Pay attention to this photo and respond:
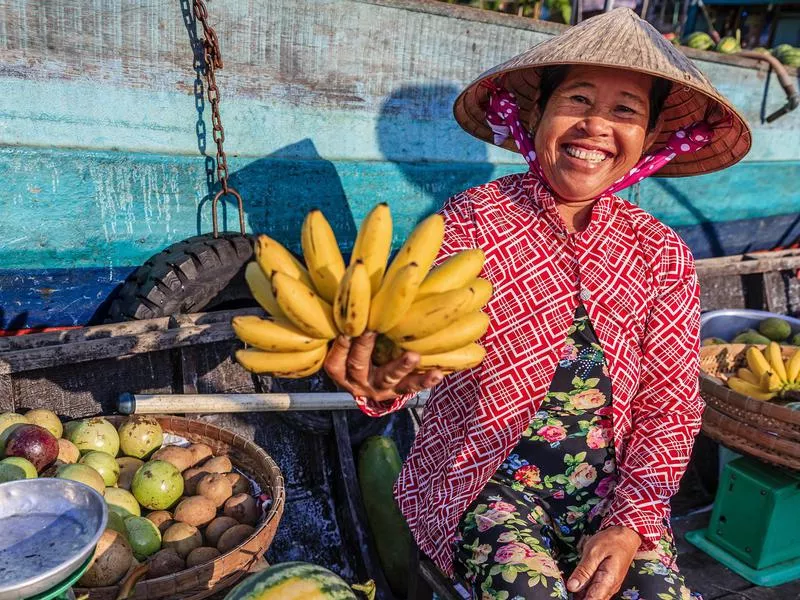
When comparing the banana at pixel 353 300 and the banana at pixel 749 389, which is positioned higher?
the banana at pixel 353 300

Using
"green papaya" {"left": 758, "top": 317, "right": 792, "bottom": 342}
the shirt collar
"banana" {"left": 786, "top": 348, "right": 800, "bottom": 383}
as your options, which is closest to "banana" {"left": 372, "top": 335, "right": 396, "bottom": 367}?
the shirt collar

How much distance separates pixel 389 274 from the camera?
1323mm

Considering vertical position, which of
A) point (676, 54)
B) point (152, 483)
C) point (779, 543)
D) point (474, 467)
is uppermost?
point (676, 54)

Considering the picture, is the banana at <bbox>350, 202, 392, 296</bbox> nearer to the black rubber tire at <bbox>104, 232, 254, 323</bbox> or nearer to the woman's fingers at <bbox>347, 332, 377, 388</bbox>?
the woman's fingers at <bbox>347, 332, 377, 388</bbox>

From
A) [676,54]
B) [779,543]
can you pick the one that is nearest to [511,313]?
[676,54]

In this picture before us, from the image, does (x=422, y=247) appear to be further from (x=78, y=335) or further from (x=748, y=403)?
(x=748, y=403)

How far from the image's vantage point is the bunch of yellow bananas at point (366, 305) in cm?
126

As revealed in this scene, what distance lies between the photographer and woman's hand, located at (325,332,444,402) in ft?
4.29

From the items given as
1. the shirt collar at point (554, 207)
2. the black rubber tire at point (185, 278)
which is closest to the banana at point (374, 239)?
the shirt collar at point (554, 207)

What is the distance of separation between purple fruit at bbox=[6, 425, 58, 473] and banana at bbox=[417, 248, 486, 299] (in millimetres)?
1365

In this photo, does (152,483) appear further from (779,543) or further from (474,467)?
(779,543)

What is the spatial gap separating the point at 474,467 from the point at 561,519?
0.96ft

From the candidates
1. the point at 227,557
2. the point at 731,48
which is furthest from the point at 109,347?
the point at 731,48

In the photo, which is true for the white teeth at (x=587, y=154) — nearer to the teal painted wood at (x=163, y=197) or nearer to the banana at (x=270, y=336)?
the banana at (x=270, y=336)
